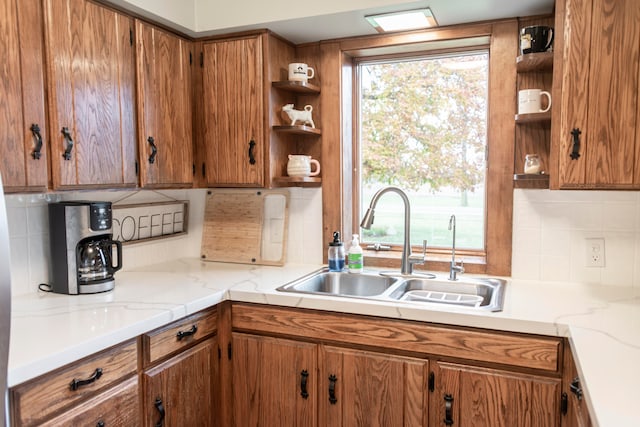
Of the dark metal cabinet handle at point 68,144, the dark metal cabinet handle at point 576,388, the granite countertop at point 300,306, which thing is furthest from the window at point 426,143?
the dark metal cabinet handle at point 68,144

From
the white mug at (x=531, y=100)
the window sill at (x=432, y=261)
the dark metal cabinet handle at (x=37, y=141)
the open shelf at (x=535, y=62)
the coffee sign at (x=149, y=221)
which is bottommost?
the window sill at (x=432, y=261)

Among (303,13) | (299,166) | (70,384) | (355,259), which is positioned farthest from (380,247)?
(70,384)

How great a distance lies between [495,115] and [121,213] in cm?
180

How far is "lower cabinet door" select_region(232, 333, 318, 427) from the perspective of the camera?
2.01 metres

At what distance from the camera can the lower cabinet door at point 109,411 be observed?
1440 millimetres

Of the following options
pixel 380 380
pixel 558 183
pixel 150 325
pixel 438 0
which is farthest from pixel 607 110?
pixel 150 325

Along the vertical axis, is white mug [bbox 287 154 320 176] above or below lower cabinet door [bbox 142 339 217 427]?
above

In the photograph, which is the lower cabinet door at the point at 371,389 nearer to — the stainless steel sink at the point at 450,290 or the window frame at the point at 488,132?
the stainless steel sink at the point at 450,290

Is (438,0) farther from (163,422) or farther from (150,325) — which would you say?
(163,422)

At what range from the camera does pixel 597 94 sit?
1.78 meters

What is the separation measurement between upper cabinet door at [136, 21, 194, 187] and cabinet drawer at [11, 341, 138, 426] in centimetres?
81

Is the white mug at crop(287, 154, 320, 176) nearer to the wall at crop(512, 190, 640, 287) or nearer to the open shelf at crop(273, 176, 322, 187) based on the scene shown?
the open shelf at crop(273, 176, 322, 187)

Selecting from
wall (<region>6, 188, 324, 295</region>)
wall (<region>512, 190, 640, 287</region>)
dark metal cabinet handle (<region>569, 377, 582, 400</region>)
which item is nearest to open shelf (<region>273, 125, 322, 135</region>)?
wall (<region>6, 188, 324, 295</region>)

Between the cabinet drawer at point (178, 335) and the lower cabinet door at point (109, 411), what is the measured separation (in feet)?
0.36
